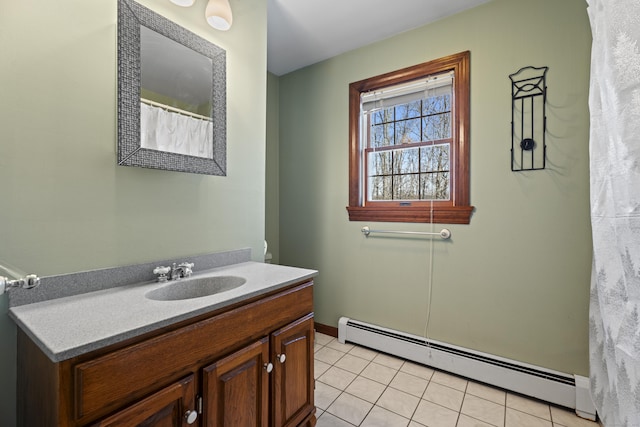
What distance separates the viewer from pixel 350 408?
1.72 metres

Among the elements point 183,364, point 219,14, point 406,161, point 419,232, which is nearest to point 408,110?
point 406,161

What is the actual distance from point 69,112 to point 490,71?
→ 2.41 m

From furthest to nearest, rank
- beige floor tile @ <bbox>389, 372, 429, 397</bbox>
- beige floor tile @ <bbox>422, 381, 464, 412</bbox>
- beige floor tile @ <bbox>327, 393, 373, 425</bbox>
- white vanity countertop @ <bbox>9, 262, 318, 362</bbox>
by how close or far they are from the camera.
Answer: beige floor tile @ <bbox>389, 372, 429, 397</bbox> < beige floor tile @ <bbox>422, 381, 464, 412</bbox> < beige floor tile @ <bbox>327, 393, 373, 425</bbox> < white vanity countertop @ <bbox>9, 262, 318, 362</bbox>

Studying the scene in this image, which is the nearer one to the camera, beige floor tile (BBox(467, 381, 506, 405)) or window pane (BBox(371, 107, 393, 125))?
beige floor tile (BBox(467, 381, 506, 405))

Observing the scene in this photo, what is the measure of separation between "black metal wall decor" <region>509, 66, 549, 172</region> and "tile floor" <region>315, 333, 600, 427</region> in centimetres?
149

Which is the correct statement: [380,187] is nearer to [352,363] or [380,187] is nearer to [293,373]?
[352,363]

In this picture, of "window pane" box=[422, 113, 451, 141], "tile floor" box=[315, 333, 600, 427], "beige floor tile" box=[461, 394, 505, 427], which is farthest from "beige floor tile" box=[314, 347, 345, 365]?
"window pane" box=[422, 113, 451, 141]

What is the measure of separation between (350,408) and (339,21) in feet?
8.88

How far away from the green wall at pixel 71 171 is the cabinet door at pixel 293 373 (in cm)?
69

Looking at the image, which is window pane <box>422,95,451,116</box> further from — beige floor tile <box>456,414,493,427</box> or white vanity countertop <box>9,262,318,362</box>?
beige floor tile <box>456,414,493,427</box>

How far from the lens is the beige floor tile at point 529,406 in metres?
1.67

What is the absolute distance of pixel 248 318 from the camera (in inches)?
44.7

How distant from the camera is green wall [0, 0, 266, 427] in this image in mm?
975

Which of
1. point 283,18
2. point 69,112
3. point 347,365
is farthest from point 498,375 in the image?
point 283,18
